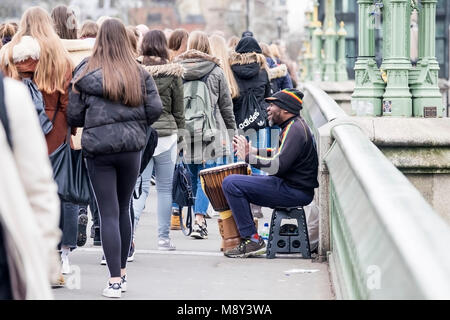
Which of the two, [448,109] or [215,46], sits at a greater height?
[215,46]

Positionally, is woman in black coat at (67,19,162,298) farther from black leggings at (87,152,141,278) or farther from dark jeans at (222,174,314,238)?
dark jeans at (222,174,314,238)

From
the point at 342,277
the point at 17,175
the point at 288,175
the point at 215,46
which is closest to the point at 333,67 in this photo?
the point at 215,46

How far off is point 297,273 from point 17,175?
16.6 feet

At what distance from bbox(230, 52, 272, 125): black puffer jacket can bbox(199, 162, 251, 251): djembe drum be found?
3.15 m

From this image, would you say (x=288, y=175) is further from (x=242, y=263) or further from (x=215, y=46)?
(x=215, y=46)

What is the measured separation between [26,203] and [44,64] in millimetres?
4539

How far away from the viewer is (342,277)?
22.3ft

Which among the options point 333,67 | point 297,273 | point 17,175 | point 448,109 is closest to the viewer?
point 17,175

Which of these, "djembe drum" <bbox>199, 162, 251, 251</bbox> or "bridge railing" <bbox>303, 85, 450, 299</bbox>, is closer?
"bridge railing" <bbox>303, 85, 450, 299</bbox>

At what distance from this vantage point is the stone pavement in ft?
25.3

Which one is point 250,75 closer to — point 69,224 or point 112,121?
point 69,224

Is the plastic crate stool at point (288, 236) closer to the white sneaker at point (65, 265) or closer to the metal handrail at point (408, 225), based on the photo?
the white sneaker at point (65, 265)

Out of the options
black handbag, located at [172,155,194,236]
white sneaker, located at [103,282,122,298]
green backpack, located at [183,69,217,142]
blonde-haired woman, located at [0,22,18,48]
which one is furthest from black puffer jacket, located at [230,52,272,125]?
white sneaker, located at [103,282,122,298]
